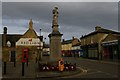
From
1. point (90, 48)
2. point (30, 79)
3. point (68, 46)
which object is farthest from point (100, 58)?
point (68, 46)

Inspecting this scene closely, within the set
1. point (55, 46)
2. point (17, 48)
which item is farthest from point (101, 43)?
point (55, 46)

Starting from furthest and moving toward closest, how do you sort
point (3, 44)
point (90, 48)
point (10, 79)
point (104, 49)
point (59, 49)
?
1. point (90, 48)
2. point (104, 49)
3. point (3, 44)
4. point (59, 49)
5. point (10, 79)

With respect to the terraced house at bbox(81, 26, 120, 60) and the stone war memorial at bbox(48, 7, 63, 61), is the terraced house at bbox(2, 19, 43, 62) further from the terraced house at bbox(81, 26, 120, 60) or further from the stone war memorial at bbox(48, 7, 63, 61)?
the stone war memorial at bbox(48, 7, 63, 61)

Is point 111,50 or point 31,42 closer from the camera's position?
point 31,42

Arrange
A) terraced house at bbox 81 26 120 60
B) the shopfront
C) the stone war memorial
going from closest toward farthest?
the stone war memorial
the shopfront
terraced house at bbox 81 26 120 60

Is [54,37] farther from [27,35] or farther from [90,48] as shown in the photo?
[90,48]

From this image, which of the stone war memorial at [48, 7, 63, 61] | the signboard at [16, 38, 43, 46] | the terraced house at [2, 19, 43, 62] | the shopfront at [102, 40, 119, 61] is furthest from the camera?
the terraced house at [2, 19, 43, 62]

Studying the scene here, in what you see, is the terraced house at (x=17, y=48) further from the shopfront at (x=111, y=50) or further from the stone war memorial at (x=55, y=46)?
the stone war memorial at (x=55, y=46)

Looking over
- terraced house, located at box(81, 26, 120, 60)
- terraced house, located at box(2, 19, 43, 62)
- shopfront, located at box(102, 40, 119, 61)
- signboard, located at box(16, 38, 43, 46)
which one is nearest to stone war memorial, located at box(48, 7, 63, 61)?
signboard, located at box(16, 38, 43, 46)

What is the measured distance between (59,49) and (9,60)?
951 inches

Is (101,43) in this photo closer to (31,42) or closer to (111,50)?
(111,50)

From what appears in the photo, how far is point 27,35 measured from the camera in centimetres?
4747

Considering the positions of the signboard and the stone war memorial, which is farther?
the stone war memorial

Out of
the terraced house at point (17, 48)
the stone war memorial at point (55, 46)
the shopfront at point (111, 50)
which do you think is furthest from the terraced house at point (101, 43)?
the stone war memorial at point (55, 46)
